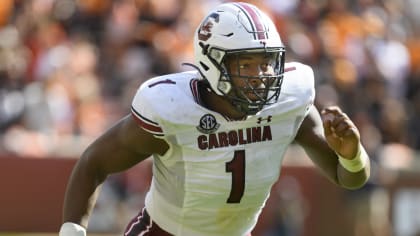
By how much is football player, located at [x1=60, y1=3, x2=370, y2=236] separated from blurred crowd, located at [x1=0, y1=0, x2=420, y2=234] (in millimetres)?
5785

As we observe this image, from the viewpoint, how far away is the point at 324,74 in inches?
442

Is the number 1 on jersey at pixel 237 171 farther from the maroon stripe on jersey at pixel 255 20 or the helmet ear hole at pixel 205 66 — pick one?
the maroon stripe on jersey at pixel 255 20

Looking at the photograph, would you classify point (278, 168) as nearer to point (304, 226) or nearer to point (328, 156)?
point (328, 156)

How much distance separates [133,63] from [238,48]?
6.72m

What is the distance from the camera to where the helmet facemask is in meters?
4.25

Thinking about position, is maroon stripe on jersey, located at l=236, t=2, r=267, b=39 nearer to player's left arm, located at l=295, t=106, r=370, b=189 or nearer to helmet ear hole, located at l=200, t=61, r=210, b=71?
helmet ear hole, located at l=200, t=61, r=210, b=71

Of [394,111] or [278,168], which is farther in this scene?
[394,111]

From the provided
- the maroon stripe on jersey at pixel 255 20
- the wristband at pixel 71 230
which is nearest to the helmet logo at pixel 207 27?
the maroon stripe on jersey at pixel 255 20

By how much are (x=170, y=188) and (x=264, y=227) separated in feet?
19.4

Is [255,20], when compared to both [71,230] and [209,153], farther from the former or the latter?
[71,230]

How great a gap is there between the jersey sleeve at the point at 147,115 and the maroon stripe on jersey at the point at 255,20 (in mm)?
470

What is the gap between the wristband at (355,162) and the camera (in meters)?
4.51

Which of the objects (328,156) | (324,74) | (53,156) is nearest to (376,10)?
(324,74)

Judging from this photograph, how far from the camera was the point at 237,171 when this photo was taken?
438 centimetres
